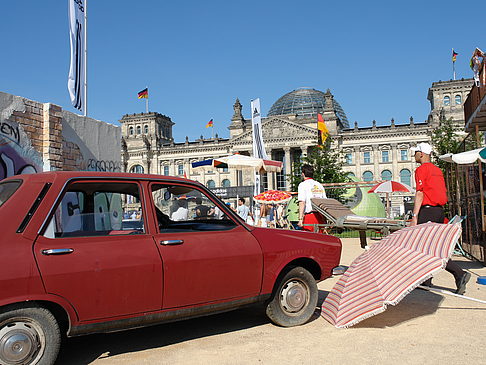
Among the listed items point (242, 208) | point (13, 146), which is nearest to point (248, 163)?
point (242, 208)

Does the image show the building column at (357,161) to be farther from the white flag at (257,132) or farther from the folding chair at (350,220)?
the folding chair at (350,220)

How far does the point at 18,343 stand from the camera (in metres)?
3.41

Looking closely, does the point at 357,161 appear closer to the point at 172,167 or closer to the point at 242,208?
the point at 172,167

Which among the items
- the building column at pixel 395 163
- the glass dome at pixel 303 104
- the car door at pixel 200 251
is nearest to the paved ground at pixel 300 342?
the car door at pixel 200 251

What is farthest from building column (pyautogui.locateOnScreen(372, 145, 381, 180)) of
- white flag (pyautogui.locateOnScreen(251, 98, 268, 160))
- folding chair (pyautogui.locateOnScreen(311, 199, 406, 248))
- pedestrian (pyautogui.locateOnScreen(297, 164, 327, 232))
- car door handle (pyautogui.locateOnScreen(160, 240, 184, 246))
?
car door handle (pyautogui.locateOnScreen(160, 240, 184, 246))

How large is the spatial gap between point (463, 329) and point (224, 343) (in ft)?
8.55

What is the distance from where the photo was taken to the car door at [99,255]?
3.63 m

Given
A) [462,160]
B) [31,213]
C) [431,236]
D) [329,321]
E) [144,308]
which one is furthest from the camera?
[462,160]

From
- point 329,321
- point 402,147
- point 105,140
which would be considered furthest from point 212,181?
point 329,321

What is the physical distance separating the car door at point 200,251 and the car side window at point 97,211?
0.78 ft

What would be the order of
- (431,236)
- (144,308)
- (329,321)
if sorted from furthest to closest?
(329,321), (431,236), (144,308)

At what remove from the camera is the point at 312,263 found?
5.45m

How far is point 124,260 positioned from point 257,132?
19.5 meters

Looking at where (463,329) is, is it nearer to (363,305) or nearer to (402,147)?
(363,305)
